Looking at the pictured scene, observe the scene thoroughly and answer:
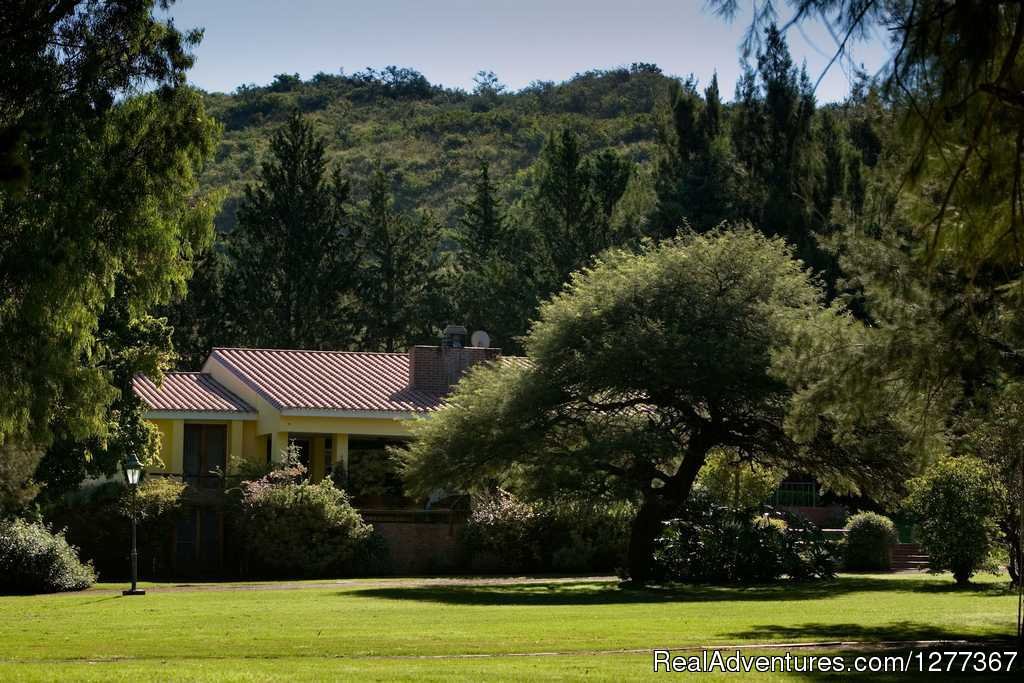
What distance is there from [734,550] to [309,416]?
14.3 meters

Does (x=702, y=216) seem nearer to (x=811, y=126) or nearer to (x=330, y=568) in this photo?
(x=811, y=126)

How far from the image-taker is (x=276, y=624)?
779 inches

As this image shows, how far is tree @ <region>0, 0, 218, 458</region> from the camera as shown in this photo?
15570 millimetres

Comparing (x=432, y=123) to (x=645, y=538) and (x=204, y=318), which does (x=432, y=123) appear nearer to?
(x=204, y=318)

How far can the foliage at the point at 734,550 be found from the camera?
31156 millimetres

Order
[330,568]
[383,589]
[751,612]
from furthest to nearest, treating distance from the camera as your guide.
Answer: [330,568]
[383,589]
[751,612]

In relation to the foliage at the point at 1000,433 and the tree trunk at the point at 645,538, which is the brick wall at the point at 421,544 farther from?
the foliage at the point at 1000,433

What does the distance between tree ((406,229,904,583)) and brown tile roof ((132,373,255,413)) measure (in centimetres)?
1198

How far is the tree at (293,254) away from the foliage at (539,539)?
22963 mm

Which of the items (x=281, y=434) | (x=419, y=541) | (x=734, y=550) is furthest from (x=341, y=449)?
(x=734, y=550)

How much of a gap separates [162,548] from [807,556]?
53.2 ft

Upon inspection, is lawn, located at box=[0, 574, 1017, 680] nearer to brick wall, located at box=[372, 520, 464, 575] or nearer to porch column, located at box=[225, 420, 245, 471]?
brick wall, located at box=[372, 520, 464, 575]

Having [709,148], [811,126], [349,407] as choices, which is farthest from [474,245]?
[349,407]

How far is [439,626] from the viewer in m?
19.5
